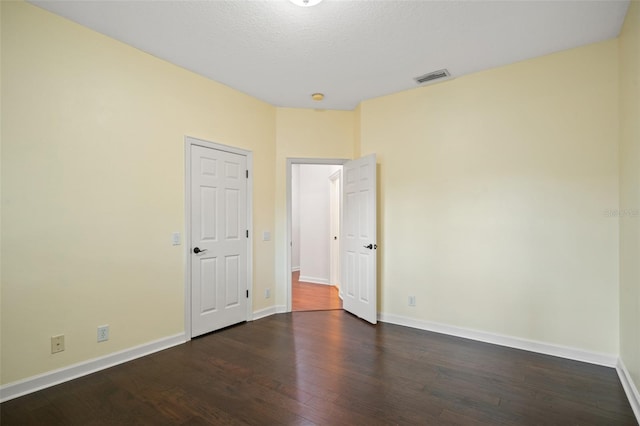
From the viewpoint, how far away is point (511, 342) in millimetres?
3039

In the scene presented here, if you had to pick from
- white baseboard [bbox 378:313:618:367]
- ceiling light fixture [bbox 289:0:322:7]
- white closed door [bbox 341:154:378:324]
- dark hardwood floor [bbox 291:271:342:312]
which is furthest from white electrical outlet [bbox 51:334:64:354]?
white baseboard [bbox 378:313:618:367]

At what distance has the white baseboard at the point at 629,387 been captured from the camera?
2.01 m

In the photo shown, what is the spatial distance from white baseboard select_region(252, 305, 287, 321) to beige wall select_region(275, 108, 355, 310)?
4 centimetres

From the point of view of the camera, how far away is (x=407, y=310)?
12.1 ft

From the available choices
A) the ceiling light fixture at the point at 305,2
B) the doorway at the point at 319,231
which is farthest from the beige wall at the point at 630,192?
the doorway at the point at 319,231

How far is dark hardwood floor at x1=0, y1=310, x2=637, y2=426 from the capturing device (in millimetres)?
1964

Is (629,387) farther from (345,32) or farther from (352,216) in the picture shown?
(345,32)

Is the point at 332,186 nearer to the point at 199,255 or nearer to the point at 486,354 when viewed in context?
the point at 199,255

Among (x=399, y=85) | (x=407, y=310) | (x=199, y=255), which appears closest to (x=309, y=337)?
(x=407, y=310)

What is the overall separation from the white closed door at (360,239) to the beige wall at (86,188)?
6.19ft

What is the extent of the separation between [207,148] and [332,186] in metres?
2.95

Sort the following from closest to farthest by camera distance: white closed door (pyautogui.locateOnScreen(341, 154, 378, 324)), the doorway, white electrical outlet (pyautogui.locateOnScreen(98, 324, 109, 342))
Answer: white electrical outlet (pyautogui.locateOnScreen(98, 324, 109, 342)), white closed door (pyautogui.locateOnScreen(341, 154, 378, 324)), the doorway

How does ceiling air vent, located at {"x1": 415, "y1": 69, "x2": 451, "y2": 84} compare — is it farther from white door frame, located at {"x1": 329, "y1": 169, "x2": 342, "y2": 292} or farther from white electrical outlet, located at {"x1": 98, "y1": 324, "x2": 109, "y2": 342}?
white electrical outlet, located at {"x1": 98, "y1": 324, "x2": 109, "y2": 342}

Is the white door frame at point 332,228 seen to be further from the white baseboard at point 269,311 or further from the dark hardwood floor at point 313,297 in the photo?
the white baseboard at point 269,311
